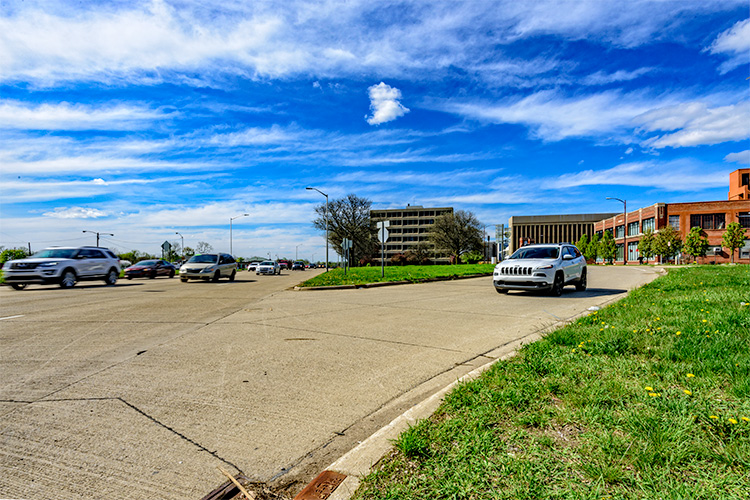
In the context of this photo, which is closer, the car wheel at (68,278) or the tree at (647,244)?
the car wheel at (68,278)

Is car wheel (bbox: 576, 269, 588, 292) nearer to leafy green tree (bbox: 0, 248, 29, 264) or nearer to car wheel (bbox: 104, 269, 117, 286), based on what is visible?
car wheel (bbox: 104, 269, 117, 286)

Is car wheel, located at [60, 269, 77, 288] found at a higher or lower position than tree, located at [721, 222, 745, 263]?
lower

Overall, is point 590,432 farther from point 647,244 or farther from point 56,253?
point 647,244

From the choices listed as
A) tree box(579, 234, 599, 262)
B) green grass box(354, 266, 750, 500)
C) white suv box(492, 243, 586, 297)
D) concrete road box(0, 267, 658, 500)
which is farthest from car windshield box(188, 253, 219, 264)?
tree box(579, 234, 599, 262)

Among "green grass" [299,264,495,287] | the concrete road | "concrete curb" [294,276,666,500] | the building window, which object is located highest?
the building window

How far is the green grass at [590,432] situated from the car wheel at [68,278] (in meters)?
21.1

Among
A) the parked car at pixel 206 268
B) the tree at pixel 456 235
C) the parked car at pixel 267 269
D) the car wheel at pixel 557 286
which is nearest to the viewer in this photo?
the car wheel at pixel 557 286

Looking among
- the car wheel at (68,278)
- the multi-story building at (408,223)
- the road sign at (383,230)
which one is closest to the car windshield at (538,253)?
the road sign at (383,230)

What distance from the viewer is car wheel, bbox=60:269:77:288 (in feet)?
63.0

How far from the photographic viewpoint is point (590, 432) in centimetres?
288

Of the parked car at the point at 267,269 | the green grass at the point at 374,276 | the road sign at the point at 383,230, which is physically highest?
the road sign at the point at 383,230

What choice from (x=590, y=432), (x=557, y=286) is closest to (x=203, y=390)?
(x=590, y=432)

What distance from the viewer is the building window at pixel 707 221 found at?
65188mm

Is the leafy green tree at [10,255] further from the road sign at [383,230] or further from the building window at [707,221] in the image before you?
the building window at [707,221]
